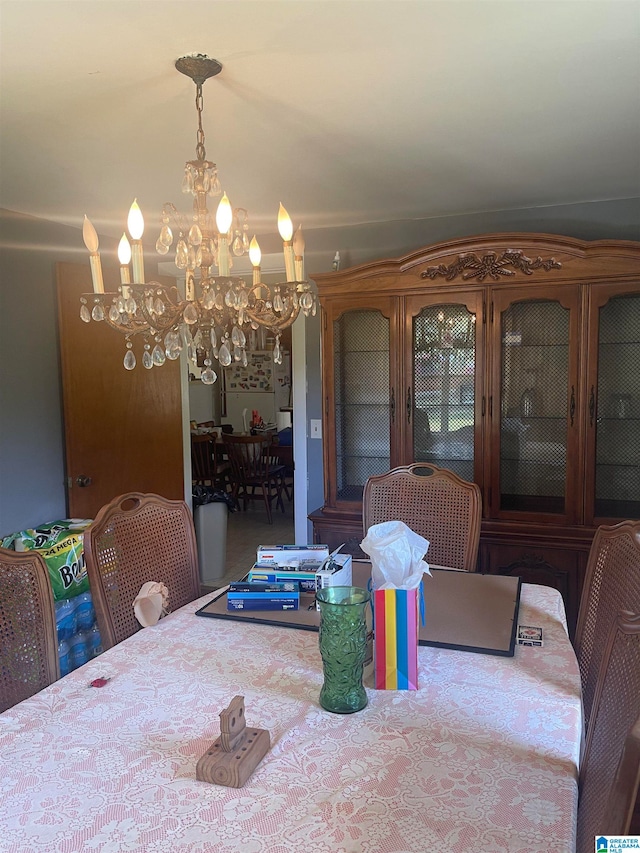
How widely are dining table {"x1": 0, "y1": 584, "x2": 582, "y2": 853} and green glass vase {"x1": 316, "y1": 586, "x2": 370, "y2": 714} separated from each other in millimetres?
33

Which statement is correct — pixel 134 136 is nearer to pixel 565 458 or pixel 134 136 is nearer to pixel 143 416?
pixel 143 416

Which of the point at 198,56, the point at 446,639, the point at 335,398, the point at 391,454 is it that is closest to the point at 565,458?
the point at 391,454

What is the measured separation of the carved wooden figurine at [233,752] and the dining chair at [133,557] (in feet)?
2.49

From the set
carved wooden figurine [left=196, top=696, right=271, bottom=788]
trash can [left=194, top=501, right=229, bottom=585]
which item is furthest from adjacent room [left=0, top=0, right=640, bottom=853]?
trash can [left=194, top=501, right=229, bottom=585]

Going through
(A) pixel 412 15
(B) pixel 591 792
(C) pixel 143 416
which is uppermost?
(A) pixel 412 15

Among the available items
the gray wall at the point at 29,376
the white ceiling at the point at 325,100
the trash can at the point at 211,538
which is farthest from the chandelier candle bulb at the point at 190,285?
the trash can at the point at 211,538

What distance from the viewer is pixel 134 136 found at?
2020 millimetres

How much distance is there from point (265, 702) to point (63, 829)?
0.44 m

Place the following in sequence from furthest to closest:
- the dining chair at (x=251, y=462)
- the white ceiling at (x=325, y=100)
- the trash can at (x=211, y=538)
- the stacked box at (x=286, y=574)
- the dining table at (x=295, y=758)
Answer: the dining chair at (x=251, y=462) < the trash can at (x=211, y=538) < the stacked box at (x=286, y=574) < the white ceiling at (x=325, y=100) < the dining table at (x=295, y=758)

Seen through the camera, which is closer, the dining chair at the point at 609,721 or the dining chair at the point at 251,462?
the dining chair at the point at 609,721

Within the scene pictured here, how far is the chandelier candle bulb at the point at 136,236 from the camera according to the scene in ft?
5.07

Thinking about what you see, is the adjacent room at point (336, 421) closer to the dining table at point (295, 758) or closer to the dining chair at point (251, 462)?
the dining table at point (295, 758)

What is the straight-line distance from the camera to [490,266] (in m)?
2.74

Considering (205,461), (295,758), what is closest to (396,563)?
(295,758)
